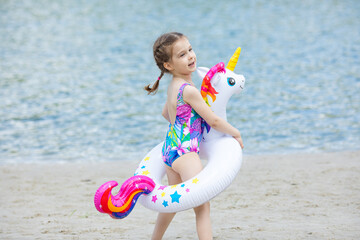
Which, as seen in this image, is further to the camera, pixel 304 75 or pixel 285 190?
pixel 304 75

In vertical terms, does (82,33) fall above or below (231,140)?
below

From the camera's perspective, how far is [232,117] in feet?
28.6

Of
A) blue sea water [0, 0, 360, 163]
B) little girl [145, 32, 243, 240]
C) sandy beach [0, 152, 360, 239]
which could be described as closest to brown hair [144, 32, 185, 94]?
little girl [145, 32, 243, 240]

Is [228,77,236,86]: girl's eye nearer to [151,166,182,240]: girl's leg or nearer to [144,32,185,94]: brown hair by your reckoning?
[144,32,185,94]: brown hair

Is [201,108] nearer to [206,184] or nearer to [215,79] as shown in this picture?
[215,79]

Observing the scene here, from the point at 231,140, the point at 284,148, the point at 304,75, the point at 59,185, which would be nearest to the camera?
the point at 231,140

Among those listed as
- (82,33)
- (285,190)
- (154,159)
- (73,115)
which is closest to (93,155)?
(73,115)

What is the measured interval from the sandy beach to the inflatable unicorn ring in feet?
2.65

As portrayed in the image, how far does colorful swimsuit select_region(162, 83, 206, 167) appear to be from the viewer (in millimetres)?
3311

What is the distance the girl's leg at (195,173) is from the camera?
328 cm

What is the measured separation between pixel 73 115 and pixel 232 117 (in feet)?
8.41

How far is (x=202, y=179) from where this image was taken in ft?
10.5

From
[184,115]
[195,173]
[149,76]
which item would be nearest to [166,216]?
[195,173]

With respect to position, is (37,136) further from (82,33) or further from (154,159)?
(82,33)
